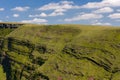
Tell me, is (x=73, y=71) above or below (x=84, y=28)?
below

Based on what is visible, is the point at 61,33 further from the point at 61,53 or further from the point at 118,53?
the point at 118,53

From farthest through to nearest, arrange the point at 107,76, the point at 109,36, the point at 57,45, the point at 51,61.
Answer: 1. the point at 57,45
2. the point at 51,61
3. the point at 109,36
4. the point at 107,76

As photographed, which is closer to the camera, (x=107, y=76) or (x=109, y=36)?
(x=107, y=76)

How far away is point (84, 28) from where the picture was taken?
188 meters

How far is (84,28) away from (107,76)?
5311 cm

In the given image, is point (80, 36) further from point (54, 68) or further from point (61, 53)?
point (54, 68)

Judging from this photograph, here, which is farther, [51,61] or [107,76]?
[51,61]

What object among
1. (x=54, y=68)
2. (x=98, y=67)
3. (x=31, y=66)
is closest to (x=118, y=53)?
(x=98, y=67)

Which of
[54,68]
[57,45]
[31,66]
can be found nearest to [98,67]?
[54,68]

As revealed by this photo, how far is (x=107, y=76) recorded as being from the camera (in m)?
142

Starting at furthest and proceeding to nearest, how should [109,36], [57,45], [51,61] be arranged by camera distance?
[57,45], [51,61], [109,36]

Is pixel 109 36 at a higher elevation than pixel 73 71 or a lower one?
higher

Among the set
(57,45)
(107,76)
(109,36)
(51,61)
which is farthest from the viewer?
(57,45)

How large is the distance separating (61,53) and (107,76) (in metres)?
37.0
